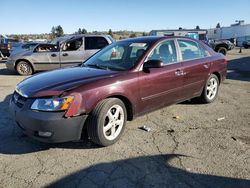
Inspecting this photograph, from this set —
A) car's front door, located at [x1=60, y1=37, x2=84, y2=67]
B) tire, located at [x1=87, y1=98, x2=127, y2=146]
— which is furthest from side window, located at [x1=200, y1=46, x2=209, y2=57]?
car's front door, located at [x1=60, y1=37, x2=84, y2=67]

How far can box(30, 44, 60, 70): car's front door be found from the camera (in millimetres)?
11172

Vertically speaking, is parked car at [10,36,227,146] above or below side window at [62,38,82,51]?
below

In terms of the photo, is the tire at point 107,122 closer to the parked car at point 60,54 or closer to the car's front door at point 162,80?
the car's front door at point 162,80

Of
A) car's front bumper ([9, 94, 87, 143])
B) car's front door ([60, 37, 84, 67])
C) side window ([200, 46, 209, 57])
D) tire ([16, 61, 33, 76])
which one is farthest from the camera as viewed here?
tire ([16, 61, 33, 76])

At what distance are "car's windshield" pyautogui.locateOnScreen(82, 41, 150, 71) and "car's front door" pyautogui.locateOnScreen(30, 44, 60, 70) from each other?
6.13 m

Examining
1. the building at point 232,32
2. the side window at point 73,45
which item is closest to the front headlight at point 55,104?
the side window at point 73,45

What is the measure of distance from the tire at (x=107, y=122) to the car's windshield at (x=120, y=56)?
2.37ft

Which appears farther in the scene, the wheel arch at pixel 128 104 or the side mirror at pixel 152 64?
the side mirror at pixel 152 64

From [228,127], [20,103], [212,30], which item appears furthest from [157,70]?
[212,30]

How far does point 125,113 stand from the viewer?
431 centimetres

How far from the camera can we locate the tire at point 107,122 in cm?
379

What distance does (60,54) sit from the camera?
11070 mm

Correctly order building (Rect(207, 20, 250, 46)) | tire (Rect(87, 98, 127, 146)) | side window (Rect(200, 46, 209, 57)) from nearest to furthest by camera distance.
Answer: tire (Rect(87, 98, 127, 146))
side window (Rect(200, 46, 209, 57))
building (Rect(207, 20, 250, 46))

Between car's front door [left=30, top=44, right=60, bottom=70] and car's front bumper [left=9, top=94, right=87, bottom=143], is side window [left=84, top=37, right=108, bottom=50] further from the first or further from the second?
car's front bumper [left=9, top=94, right=87, bottom=143]
